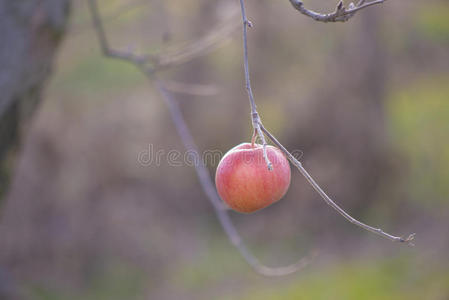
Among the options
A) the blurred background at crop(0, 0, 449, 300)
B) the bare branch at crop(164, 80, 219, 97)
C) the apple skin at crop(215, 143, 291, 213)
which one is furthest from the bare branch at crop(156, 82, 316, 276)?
the blurred background at crop(0, 0, 449, 300)

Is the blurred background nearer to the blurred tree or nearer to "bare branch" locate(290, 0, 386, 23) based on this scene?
the blurred tree

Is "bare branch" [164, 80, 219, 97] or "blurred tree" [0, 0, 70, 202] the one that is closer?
"blurred tree" [0, 0, 70, 202]

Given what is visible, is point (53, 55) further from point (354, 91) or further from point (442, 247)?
point (354, 91)

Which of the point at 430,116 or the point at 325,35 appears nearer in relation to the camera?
the point at 325,35

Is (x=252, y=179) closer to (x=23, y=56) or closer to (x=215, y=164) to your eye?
(x=23, y=56)

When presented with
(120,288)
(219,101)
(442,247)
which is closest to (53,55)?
(120,288)

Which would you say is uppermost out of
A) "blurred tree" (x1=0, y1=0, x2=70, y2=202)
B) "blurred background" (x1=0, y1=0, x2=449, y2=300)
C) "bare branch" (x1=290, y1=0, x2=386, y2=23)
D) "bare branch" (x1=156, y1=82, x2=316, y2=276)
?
"bare branch" (x1=290, y1=0, x2=386, y2=23)
